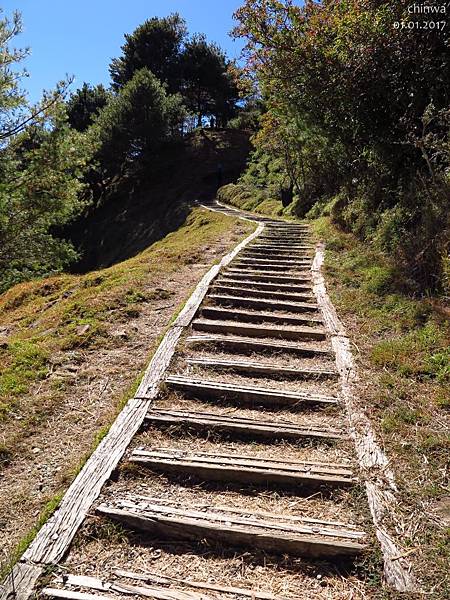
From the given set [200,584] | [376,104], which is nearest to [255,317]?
[200,584]

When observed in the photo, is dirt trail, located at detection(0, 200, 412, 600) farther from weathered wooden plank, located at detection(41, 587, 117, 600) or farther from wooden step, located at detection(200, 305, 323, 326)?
wooden step, located at detection(200, 305, 323, 326)

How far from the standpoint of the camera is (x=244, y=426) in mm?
3518

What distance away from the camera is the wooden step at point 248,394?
12.7ft

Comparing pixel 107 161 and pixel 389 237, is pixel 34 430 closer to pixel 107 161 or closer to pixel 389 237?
pixel 389 237

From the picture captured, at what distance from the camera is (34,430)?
357 cm

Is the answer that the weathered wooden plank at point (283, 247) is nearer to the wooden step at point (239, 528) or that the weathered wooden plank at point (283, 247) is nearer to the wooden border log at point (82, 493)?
the wooden border log at point (82, 493)

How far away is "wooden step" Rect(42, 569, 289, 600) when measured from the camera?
2.18 metres

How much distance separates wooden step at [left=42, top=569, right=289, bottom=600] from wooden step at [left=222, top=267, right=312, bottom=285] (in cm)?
543

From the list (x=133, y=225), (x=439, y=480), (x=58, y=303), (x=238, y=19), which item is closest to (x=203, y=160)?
(x=133, y=225)

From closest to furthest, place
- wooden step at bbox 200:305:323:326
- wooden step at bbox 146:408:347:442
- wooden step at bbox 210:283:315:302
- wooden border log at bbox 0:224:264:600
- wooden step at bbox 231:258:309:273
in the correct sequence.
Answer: wooden border log at bbox 0:224:264:600
wooden step at bbox 146:408:347:442
wooden step at bbox 200:305:323:326
wooden step at bbox 210:283:315:302
wooden step at bbox 231:258:309:273

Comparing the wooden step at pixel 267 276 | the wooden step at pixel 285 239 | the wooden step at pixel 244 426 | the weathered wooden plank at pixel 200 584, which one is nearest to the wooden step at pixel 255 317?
the wooden step at pixel 267 276

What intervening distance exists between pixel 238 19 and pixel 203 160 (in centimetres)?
2180

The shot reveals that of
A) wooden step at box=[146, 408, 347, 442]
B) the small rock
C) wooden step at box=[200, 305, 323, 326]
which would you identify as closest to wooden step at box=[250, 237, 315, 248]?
wooden step at box=[200, 305, 323, 326]

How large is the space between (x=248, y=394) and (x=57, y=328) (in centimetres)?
322
